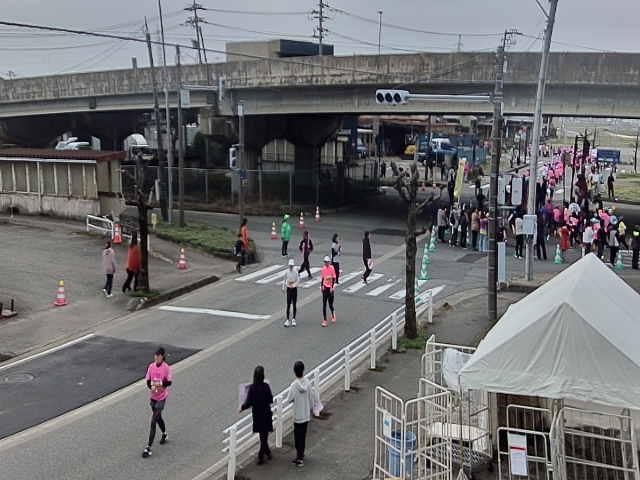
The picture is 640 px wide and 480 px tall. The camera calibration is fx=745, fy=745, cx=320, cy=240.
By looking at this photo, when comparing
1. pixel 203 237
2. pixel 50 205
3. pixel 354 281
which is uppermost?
pixel 50 205

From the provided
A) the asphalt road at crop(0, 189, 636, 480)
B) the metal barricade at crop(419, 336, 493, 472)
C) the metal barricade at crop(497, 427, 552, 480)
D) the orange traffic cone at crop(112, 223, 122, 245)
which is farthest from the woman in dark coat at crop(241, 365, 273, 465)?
the orange traffic cone at crop(112, 223, 122, 245)

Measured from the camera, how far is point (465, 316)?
1911cm

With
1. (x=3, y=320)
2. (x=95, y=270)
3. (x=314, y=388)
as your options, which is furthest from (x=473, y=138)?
(x=314, y=388)

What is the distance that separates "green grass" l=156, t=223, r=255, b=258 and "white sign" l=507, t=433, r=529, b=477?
763 inches

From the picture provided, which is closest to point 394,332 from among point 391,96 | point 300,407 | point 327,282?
point 327,282

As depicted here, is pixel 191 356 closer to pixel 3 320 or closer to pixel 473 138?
pixel 3 320

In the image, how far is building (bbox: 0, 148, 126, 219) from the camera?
31.9 meters

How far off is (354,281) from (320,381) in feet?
35.0

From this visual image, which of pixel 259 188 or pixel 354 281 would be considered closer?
pixel 354 281

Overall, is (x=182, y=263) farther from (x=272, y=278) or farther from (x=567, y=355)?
(x=567, y=355)

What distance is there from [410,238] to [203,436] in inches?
268

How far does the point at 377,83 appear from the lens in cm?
3525

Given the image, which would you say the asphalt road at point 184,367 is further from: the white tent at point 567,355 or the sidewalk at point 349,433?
the white tent at point 567,355

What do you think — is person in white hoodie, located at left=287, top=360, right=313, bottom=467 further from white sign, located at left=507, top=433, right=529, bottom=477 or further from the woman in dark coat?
white sign, located at left=507, top=433, right=529, bottom=477
